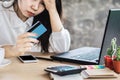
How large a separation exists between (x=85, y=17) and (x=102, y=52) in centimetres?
142

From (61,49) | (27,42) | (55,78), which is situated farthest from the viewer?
(61,49)

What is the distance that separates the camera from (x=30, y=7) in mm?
1866

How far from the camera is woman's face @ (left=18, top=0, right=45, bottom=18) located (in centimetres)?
182

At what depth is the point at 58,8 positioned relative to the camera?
1.94 metres

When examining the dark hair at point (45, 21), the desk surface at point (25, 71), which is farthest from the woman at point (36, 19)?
the desk surface at point (25, 71)

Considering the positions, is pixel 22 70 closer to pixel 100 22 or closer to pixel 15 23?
pixel 15 23

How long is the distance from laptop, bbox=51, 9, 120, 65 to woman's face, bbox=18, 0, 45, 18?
18.7 inches

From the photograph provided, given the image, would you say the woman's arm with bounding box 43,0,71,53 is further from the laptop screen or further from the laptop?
the laptop screen

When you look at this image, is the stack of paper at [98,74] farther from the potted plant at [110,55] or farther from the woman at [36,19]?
the woman at [36,19]

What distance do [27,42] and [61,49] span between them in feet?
0.83

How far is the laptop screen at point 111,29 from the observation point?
1213 mm

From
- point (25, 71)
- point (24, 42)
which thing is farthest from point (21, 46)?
point (25, 71)

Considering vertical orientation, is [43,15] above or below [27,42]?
above

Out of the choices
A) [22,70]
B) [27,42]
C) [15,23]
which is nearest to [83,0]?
[15,23]
